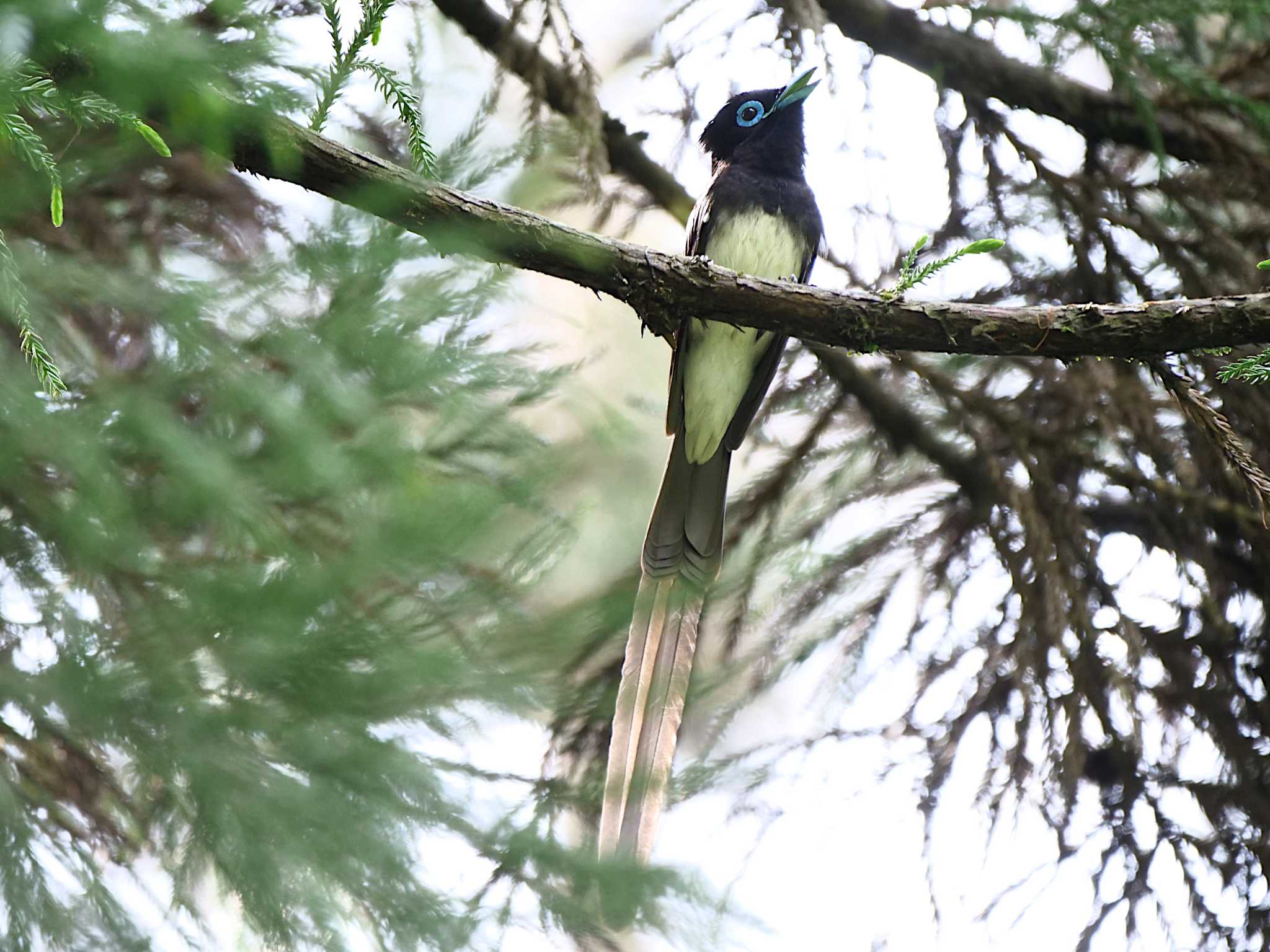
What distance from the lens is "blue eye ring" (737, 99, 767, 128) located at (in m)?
3.20

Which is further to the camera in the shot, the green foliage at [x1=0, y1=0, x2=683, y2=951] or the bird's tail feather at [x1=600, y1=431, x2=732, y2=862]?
the bird's tail feather at [x1=600, y1=431, x2=732, y2=862]

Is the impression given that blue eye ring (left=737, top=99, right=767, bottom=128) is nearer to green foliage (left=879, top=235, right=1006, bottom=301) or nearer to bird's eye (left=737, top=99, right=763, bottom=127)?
bird's eye (left=737, top=99, right=763, bottom=127)

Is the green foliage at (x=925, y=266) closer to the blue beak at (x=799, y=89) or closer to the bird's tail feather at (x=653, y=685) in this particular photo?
the bird's tail feather at (x=653, y=685)

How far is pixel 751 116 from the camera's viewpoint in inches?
127

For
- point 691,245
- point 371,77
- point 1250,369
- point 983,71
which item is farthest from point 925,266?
point 983,71

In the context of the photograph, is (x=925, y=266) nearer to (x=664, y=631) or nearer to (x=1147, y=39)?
(x=664, y=631)

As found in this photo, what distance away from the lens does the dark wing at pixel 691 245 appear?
2855 millimetres

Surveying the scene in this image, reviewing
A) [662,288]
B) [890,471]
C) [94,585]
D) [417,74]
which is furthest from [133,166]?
[890,471]

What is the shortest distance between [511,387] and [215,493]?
377 mm

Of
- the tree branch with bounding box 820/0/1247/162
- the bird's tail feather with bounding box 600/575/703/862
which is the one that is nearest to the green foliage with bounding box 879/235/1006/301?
the bird's tail feather with bounding box 600/575/703/862

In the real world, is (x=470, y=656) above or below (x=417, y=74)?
below

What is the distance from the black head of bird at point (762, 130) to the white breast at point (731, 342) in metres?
0.29

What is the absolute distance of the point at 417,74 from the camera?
65.6 inches

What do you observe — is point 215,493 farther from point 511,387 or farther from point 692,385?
point 692,385
